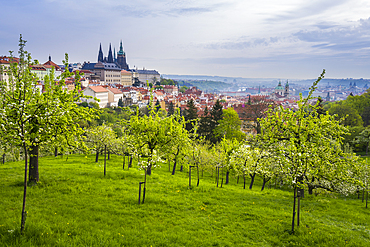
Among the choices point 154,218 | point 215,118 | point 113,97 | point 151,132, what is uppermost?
point 113,97

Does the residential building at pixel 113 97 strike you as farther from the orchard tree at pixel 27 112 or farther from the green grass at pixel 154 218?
the orchard tree at pixel 27 112

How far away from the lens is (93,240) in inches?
348

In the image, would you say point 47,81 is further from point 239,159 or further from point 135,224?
point 239,159

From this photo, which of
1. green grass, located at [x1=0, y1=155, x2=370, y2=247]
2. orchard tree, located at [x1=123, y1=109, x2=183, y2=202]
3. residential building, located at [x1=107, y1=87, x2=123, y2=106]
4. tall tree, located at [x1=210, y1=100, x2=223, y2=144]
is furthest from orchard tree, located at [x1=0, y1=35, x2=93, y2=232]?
residential building, located at [x1=107, y1=87, x2=123, y2=106]

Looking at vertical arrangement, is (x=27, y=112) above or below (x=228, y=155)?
above

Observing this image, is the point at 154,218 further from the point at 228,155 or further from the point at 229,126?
the point at 229,126

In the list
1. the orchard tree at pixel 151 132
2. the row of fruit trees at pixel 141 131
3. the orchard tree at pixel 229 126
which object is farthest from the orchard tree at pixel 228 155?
the orchard tree at pixel 229 126

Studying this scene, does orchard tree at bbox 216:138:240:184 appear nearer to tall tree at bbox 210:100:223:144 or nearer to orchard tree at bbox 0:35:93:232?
orchard tree at bbox 0:35:93:232

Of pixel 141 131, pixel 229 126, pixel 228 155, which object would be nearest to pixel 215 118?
pixel 229 126

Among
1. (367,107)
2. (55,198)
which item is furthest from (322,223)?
(367,107)

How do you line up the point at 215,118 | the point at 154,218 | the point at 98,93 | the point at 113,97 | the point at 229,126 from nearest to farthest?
the point at 154,218
the point at 229,126
the point at 215,118
the point at 98,93
the point at 113,97

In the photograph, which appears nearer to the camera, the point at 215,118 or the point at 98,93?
the point at 215,118

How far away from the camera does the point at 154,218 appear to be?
11797 millimetres

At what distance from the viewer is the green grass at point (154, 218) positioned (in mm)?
9320
